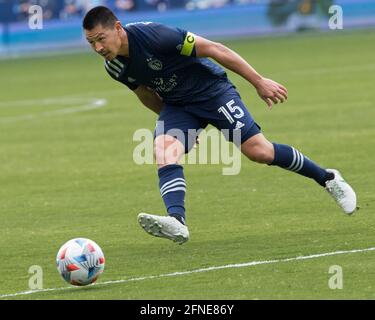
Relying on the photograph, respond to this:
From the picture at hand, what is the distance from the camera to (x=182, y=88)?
10.5 m

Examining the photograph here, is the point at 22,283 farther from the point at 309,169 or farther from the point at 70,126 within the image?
the point at 70,126

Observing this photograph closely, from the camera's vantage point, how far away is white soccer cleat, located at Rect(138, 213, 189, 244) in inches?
369

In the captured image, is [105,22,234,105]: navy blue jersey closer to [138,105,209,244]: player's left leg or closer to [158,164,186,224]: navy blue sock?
[138,105,209,244]: player's left leg

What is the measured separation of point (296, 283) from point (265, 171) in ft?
22.6

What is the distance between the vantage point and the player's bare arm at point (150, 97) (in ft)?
35.7

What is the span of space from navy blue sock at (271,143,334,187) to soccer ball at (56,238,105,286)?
→ 2.26 metres

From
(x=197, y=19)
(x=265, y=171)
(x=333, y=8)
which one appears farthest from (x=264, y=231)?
(x=197, y=19)

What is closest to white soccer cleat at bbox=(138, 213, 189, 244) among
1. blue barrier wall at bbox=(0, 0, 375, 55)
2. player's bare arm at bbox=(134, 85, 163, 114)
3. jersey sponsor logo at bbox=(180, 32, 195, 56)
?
jersey sponsor logo at bbox=(180, 32, 195, 56)

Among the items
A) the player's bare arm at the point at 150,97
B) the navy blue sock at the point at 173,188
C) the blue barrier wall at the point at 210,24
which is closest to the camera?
the navy blue sock at the point at 173,188

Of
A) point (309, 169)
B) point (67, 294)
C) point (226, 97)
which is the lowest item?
point (67, 294)

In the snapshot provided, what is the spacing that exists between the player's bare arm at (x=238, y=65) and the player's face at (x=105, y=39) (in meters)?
0.69

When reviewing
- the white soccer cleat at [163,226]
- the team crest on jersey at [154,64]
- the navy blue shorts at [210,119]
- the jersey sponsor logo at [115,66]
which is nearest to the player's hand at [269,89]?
the navy blue shorts at [210,119]

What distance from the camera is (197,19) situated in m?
46.2

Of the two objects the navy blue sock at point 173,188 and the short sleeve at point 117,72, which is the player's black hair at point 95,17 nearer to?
the short sleeve at point 117,72
